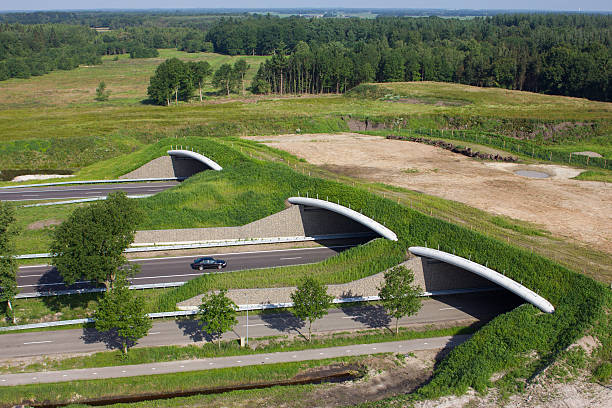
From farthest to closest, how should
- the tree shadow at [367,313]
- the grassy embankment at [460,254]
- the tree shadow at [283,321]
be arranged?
the tree shadow at [367,313] < the tree shadow at [283,321] < the grassy embankment at [460,254]

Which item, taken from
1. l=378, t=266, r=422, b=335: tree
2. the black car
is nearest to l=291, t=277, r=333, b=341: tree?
l=378, t=266, r=422, b=335: tree

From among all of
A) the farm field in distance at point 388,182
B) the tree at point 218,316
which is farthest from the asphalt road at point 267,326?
the farm field in distance at point 388,182

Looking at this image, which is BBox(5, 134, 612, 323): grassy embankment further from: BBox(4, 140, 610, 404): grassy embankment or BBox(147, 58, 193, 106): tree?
BBox(147, 58, 193, 106): tree

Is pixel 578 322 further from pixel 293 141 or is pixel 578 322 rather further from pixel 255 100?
pixel 255 100

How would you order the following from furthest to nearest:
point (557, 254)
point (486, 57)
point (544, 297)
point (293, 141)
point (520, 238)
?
point (486, 57), point (293, 141), point (520, 238), point (557, 254), point (544, 297)

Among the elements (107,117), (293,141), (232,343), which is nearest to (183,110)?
(107,117)

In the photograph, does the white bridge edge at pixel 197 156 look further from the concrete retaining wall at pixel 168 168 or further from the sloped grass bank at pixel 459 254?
the sloped grass bank at pixel 459 254
